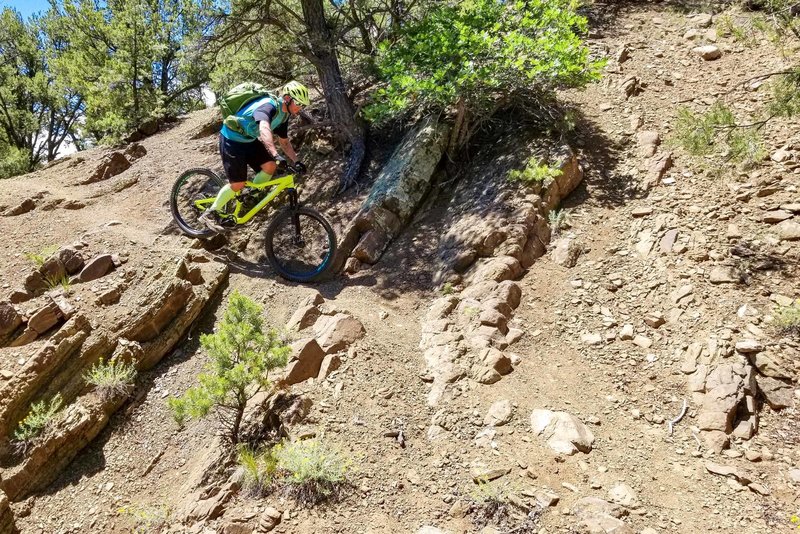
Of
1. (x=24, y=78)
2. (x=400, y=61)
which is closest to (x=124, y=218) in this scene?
(x=400, y=61)

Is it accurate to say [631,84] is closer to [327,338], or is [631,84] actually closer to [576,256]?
[576,256]

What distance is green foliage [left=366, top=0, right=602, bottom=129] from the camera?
19.9ft

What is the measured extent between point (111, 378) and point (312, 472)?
2606mm

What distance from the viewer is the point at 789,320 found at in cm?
402

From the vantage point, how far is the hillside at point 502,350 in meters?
3.41

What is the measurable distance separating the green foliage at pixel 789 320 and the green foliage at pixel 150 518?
5.15m

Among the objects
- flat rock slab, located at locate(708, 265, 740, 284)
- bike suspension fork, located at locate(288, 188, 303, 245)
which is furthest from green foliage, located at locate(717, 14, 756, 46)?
bike suspension fork, located at locate(288, 188, 303, 245)

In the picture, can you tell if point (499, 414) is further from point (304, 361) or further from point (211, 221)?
point (211, 221)

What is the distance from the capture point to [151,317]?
5.27m

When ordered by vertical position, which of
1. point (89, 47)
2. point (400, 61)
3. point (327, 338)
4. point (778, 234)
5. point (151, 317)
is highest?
point (89, 47)

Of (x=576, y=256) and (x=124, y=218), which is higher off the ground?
(x=124, y=218)

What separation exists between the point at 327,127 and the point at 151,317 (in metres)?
4.79

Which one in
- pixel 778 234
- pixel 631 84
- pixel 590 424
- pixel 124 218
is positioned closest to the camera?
pixel 590 424

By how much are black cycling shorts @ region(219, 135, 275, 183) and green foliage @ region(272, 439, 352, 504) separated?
12.8 ft
